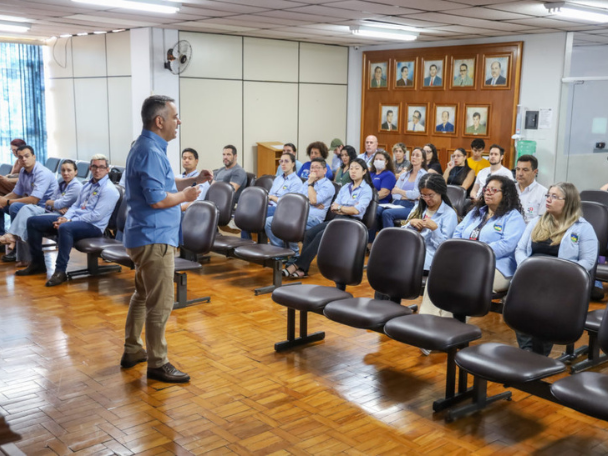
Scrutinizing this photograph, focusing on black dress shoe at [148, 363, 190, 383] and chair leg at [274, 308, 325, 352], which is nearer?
black dress shoe at [148, 363, 190, 383]

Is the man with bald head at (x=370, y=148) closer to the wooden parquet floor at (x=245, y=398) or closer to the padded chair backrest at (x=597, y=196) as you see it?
the padded chair backrest at (x=597, y=196)

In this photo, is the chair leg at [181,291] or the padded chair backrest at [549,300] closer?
the padded chair backrest at [549,300]

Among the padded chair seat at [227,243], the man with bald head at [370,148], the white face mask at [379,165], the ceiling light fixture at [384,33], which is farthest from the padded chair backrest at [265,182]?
the ceiling light fixture at [384,33]

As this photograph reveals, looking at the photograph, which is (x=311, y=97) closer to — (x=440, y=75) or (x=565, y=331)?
(x=440, y=75)

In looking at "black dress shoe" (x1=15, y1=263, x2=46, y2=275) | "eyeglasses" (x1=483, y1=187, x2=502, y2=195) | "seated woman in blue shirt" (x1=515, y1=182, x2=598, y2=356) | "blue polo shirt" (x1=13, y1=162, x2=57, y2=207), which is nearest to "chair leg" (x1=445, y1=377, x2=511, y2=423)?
"seated woman in blue shirt" (x1=515, y1=182, x2=598, y2=356)

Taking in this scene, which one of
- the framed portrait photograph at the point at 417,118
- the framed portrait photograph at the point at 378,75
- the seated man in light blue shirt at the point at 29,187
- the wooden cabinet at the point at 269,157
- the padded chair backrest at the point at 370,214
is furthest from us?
the framed portrait photograph at the point at 378,75

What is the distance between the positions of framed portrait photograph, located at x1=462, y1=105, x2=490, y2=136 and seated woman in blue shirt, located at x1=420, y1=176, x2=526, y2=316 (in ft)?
17.9

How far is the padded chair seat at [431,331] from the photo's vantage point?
345cm

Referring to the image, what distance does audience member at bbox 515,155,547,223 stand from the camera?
19.0 ft

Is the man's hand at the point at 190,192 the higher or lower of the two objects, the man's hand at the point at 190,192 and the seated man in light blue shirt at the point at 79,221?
the higher

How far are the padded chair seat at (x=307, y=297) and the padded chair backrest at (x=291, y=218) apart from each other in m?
1.53

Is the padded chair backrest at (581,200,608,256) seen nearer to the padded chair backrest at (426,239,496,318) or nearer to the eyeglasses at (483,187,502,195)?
the eyeglasses at (483,187,502,195)

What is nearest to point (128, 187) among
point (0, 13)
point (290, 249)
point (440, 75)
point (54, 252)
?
point (290, 249)

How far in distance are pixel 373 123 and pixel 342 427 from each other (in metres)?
8.56
